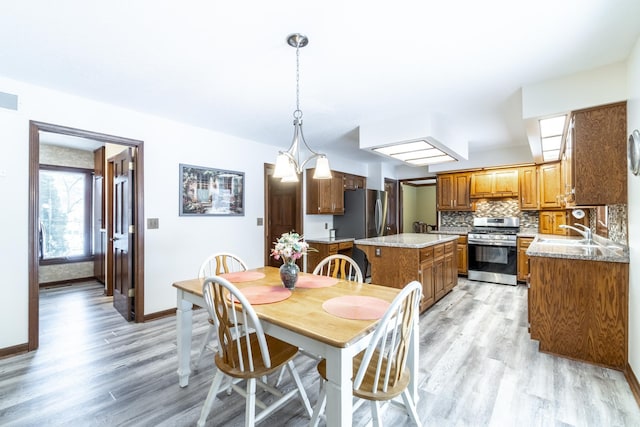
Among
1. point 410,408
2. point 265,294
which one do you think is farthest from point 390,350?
point 265,294

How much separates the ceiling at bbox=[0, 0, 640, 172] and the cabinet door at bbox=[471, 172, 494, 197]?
2442 mm

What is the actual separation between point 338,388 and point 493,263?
4.74 meters

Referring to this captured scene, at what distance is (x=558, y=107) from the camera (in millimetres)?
2482

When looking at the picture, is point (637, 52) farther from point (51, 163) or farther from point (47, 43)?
point (51, 163)

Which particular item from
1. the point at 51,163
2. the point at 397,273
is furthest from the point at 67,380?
the point at 51,163

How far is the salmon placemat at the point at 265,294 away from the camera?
170cm

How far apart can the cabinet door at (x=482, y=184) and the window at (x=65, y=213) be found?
6980mm

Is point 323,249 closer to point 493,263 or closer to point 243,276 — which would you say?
point 243,276

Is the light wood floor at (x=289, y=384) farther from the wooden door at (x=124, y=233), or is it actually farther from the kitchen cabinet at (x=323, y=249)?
the kitchen cabinet at (x=323, y=249)

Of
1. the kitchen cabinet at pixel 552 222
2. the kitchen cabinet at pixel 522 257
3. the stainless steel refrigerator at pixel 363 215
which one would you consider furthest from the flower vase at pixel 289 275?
the kitchen cabinet at pixel 552 222

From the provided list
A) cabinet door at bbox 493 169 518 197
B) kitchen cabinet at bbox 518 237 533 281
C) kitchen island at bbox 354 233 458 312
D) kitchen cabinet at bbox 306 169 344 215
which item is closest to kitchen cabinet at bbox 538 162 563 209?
cabinet door at bbox 493 169 518 197

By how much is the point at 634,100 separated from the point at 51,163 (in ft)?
23.5

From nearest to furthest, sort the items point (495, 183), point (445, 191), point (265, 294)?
point (265, 294) < point (495, 183) < point (445, 191)

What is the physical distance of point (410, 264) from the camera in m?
3.33
